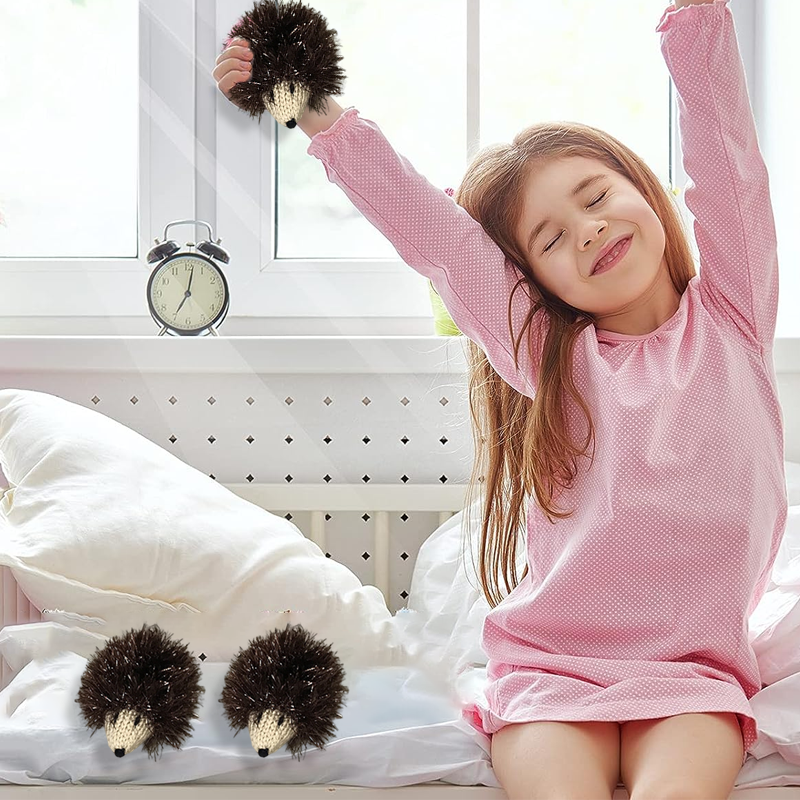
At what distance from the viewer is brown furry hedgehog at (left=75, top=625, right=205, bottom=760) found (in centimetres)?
61

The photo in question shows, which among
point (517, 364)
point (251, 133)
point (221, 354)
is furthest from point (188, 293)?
point (517, 364)

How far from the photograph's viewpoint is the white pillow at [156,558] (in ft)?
3.17

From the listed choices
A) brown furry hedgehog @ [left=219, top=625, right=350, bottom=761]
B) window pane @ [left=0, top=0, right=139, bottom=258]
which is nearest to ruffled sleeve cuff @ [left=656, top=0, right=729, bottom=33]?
brown furry hedgehog @ [left=219, top=625, right=350, bottom=761]

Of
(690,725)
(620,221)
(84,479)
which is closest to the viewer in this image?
(690,725)

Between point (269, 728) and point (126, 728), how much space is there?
10 cm

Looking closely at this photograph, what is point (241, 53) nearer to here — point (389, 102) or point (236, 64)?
point (236, 64)

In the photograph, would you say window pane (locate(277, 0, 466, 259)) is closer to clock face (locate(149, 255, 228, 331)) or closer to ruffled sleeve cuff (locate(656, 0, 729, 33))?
clock face (locate(149, 255, 228, 331))

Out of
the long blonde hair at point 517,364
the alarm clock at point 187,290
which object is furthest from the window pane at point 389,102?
the long blonde hair at point 517,364

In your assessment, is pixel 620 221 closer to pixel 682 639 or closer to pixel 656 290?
pixel 656 290

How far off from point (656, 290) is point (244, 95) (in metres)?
0.46

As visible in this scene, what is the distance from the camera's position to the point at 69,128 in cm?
162

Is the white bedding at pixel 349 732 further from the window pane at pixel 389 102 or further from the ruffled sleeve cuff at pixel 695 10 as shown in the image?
the window pane at pixel 389 102

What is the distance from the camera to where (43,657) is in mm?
951

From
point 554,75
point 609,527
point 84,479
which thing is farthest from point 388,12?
point 609,527
